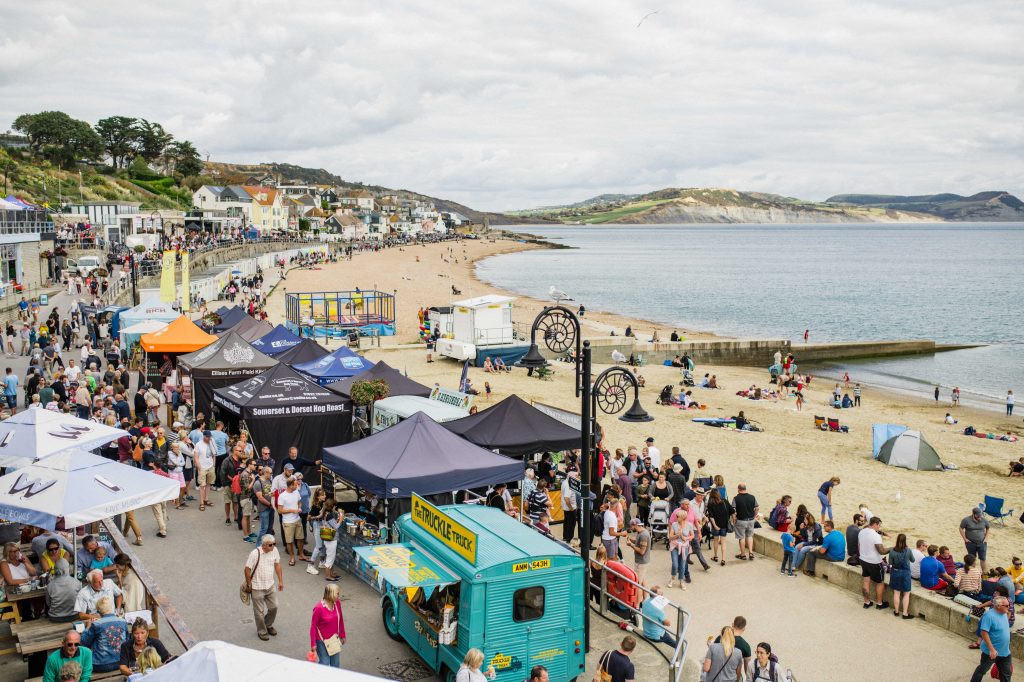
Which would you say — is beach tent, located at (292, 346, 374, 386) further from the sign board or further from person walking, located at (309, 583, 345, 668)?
person walking, located at (309, 583, 345, 668)

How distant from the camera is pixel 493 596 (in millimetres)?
8109

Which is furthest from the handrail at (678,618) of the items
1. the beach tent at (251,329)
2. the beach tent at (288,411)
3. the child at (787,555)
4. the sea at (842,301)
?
the sea at (842,301)

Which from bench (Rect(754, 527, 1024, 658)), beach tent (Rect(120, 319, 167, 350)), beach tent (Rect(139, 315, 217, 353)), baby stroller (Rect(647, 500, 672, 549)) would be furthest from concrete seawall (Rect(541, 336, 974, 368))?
bench (Rect(754, 527, 1024, 658))

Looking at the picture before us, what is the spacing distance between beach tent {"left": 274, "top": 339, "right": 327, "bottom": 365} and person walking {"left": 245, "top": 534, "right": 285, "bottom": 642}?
1182cm

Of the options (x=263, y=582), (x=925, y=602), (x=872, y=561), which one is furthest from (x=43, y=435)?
(x=925, y=602)

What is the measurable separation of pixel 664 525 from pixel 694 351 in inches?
1163

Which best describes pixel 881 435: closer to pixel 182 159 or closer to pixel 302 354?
pixel 302 354

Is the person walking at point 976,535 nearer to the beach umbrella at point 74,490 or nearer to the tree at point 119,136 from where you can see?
the beach umbrella at point 74,490

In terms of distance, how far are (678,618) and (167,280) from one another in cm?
2553

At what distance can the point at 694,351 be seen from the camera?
4219cm

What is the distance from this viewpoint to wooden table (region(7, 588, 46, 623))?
8297 millimetres

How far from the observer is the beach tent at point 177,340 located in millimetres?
22094

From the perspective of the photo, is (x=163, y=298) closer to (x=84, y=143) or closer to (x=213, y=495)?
(x=213, y=495)

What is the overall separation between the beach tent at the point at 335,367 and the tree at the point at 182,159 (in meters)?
126
